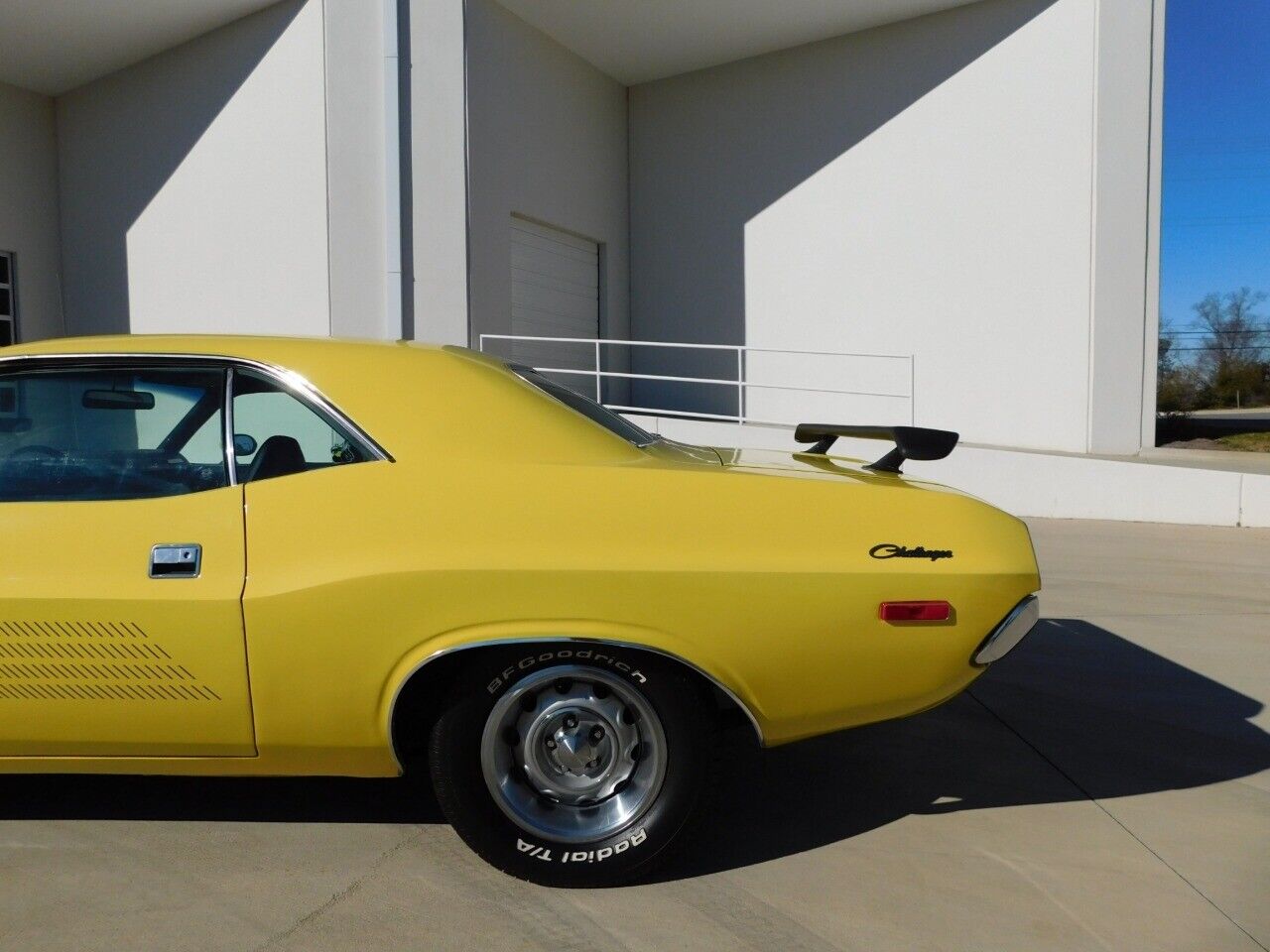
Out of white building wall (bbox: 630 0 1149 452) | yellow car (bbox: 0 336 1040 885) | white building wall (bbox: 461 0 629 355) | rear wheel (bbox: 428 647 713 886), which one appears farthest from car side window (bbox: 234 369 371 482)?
white building wall (bbox: 630 0 1149 452)

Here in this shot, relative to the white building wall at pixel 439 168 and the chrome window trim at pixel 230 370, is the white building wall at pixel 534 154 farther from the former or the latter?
the chrome window trim at pixel 230 370

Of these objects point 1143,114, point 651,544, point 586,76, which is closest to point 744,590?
point 651,544

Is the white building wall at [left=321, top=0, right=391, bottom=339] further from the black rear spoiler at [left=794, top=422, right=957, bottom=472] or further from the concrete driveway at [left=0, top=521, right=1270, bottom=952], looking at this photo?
the black rear spoiler at [left=794, top=422, right=957, bottom=472]

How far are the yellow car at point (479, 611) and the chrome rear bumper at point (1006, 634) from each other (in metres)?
0.01

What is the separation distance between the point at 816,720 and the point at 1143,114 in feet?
39.4

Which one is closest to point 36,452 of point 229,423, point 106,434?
point 106,434

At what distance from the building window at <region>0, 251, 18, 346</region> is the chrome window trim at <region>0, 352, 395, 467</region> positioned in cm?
1137

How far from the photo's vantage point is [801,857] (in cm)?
304

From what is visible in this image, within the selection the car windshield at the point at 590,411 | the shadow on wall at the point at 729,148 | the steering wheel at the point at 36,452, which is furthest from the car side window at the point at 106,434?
the shadow on wall at the point at 729,148

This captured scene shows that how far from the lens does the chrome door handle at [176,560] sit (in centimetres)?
273

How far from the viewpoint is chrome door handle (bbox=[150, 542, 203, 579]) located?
107 inches

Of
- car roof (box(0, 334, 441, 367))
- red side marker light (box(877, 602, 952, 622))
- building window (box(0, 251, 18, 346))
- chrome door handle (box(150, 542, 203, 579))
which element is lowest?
red side marker light (box(877, 602, 952, 622))

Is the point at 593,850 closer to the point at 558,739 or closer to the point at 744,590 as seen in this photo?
the point at 558,739

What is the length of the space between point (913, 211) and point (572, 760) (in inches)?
488
